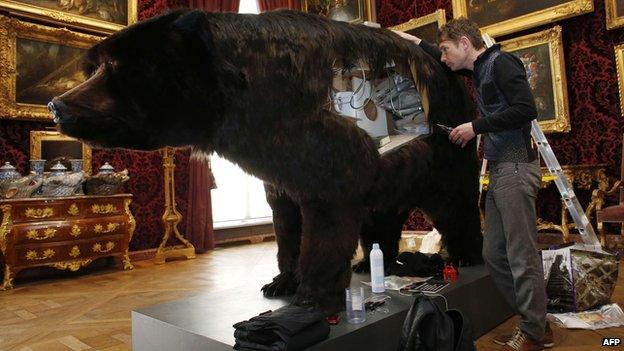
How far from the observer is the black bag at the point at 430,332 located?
4.91 feet

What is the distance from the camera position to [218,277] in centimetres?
446

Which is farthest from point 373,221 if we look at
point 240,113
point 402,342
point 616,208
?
point 616,208

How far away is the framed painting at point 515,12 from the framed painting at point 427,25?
0.70ft

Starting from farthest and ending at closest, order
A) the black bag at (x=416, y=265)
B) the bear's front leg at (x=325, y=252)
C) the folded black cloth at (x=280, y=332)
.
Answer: the black bag at (x=416, y=265)
the bear's front leg at (x=325, y=252)
the folded black cloth at (x=280, y=332)

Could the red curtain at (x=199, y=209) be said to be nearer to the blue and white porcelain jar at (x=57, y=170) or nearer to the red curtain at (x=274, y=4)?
the blue and white porcelain jar at (x=57, y=170)

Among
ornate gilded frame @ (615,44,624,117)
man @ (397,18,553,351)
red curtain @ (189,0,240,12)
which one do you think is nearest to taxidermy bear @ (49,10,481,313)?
man @ (397,18,553,351)

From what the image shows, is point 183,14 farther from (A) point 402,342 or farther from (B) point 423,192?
(B) point 423,192

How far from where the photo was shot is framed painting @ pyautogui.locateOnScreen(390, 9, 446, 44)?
625 cm

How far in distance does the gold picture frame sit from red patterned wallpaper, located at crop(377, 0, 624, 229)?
573 centimetres

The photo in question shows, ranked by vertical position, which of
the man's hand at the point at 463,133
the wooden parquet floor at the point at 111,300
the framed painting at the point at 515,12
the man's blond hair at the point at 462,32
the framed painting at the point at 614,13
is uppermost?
the framed painting at the point at 515,12

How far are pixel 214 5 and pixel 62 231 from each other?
391 centimetres

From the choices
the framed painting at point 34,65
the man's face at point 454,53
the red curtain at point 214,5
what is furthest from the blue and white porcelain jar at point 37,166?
the man's face at point 454,53

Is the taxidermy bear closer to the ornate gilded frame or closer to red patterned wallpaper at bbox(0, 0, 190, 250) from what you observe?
the ornate gilded frame

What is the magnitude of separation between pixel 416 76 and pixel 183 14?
3.83 feet
